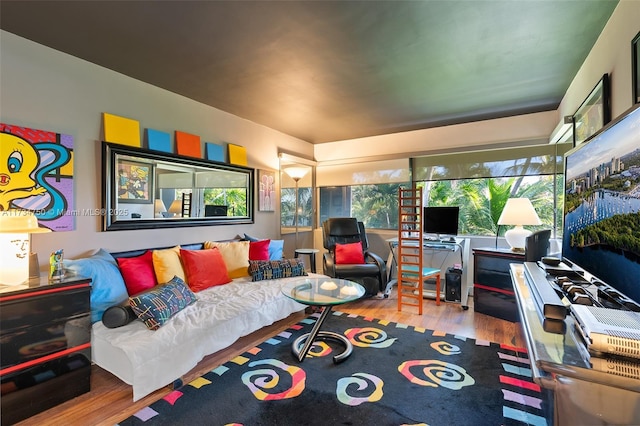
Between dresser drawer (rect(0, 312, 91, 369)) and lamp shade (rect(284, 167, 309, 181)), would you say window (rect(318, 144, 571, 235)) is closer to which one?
lamp shade (rect(284, 167, 309, 181))

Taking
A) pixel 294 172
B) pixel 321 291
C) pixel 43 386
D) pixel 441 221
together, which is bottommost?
pixel 43 386

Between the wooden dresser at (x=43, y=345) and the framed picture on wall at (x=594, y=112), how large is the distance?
3656 mm

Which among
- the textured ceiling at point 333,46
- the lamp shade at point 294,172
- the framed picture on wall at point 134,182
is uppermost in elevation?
the textured ceiling at point 333,46

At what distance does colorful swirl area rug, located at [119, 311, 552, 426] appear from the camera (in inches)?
67.2

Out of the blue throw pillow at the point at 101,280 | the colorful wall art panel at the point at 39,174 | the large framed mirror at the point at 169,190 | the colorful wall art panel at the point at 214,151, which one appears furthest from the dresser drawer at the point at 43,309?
the colorful wall art panel at the point at 214,151

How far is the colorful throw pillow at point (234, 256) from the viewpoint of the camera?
3.30m

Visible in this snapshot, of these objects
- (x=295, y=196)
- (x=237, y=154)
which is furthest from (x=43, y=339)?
(x=295, y=196)

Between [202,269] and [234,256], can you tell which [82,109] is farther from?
[234,256]

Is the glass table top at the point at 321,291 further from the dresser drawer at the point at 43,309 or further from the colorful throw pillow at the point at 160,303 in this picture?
the dresser drawer at the point at 43,309

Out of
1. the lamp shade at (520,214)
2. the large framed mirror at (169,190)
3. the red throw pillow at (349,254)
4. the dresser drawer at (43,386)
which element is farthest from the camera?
the red throw pillow at (349,254)

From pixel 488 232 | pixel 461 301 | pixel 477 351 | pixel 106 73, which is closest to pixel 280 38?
pixel 106 73

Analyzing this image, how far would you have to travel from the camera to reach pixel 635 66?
59.3 inches

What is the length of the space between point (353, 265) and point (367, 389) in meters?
1.97

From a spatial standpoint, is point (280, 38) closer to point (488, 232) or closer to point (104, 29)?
point (104, 29)
